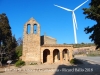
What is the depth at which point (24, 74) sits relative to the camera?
63.2 ft

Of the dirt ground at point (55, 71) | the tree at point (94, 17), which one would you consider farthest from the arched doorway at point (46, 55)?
the tree at point (94, 17)

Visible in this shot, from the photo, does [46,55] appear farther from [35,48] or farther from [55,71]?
[55,71]

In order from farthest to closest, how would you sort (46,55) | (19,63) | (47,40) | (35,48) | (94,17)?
(47,40) → (46,55) → (35,48) → (19,63) → (94,17)

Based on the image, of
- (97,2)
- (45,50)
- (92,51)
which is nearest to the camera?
(97,2)

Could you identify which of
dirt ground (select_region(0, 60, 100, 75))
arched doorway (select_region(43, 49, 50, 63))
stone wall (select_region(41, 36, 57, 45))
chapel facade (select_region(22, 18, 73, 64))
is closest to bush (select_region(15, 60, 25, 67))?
chapel facade (select_region(22, 18, 73, 64))

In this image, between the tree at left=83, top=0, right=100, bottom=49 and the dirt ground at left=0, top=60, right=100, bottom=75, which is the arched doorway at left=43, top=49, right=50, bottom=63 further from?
the tree at left=83, top=0, right=100, bottom=49

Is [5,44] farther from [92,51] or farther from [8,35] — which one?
[92,51]

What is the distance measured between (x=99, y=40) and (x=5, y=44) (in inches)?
966

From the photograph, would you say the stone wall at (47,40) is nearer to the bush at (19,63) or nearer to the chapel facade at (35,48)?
the chapel facade at (35,48)

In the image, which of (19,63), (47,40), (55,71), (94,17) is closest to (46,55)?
(47,40)

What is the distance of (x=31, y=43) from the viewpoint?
31.4m

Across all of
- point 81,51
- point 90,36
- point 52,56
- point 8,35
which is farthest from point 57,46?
point 81,51

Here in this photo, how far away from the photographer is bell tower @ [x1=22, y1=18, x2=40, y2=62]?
30.8 m

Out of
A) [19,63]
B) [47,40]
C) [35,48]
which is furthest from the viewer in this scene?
[47,40]
